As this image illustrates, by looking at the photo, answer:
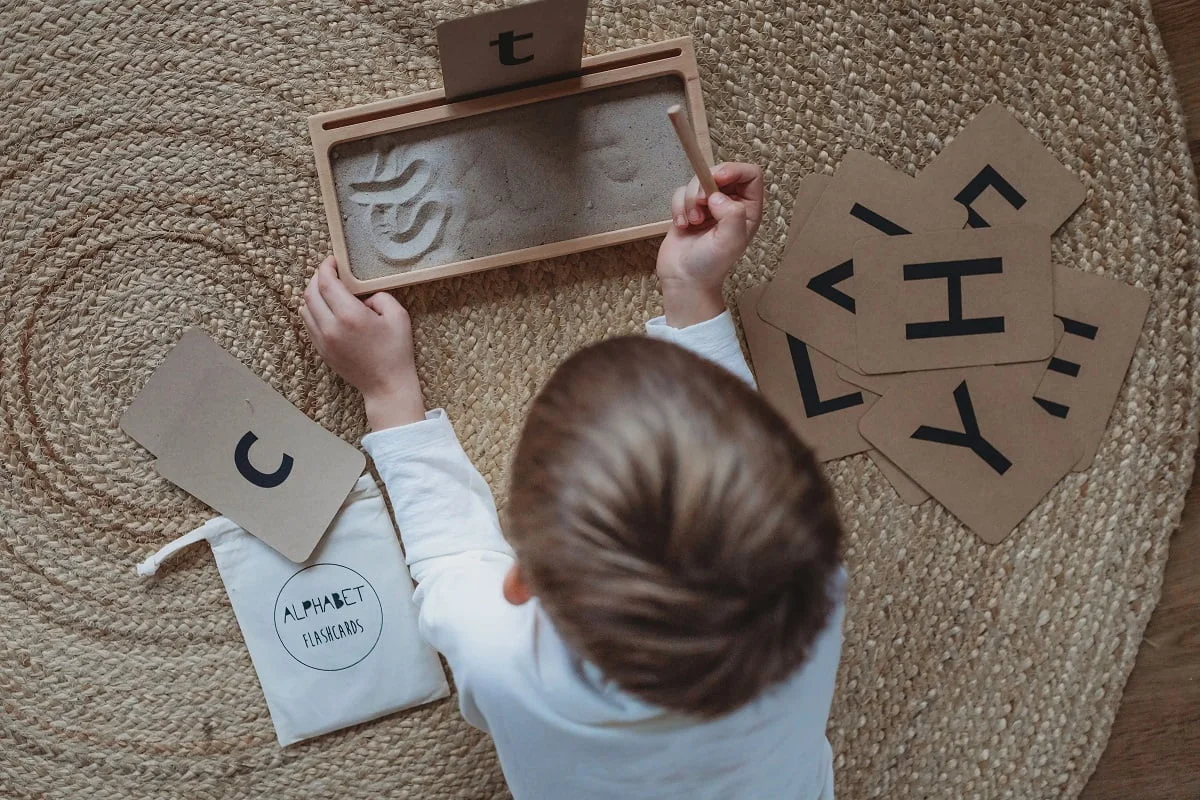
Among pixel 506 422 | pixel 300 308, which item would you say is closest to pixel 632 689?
pixel 506 422

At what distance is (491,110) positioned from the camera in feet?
2.33

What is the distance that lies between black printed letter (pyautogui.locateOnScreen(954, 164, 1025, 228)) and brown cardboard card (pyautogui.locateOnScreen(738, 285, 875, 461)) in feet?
0.58

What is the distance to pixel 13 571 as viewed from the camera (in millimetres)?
729

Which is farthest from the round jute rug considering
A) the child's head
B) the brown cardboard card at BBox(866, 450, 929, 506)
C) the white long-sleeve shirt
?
the child's head

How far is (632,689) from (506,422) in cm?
34

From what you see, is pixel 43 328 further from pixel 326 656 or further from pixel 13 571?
pixel 326 656

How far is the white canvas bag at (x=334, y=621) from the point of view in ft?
2.38

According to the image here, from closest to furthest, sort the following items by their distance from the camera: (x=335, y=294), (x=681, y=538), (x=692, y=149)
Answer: (x=681, y=538), (x=692, y=149), (x=335, y=294)

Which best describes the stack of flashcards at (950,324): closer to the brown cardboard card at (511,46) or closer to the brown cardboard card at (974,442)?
the brown cardboard card at (974,442)

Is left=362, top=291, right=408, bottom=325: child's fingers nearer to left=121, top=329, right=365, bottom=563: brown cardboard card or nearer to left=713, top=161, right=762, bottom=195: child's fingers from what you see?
left=121, top=329, right=365, bottom=563: brown cardboard card

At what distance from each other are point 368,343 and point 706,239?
0.29 metres

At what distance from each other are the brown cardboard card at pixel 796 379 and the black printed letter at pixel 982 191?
0.18 m

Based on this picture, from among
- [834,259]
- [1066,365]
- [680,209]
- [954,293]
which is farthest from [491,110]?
[1066,365]

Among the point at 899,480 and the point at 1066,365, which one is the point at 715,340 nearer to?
the point at 899,480
